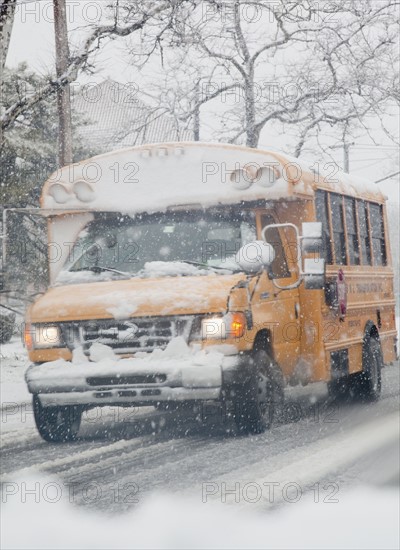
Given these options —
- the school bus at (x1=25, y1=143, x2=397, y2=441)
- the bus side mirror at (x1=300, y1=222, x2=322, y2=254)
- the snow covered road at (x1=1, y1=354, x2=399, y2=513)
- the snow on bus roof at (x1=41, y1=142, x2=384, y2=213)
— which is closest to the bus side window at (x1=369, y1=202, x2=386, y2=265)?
the school bus at (x1=25, y1=143, x2=397, y2=441)

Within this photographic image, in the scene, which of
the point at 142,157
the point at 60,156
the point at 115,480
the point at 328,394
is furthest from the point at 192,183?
the point at 60,156

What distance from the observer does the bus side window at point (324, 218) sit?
12.1 m

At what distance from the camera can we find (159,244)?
10891 mm

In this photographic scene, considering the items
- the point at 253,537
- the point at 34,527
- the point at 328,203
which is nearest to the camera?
the point at 253,537

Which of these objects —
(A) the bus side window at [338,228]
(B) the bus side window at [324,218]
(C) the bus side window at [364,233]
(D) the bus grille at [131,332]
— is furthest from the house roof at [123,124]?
(D) the bus grille at [131,332]

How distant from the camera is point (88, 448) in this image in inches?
397

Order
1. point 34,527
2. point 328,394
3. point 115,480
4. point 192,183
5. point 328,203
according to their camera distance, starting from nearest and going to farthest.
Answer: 1. point 34,527
2. point 115,480
3. point 192,183
4. point 328,203
5. point 328,394

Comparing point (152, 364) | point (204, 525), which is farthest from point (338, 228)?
point (204, 525)

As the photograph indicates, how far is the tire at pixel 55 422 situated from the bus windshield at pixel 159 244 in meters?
1.35

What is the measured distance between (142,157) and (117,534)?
5527 millimetres

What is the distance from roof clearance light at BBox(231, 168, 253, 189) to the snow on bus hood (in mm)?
1027

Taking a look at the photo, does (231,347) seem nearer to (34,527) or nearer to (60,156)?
(34,527)

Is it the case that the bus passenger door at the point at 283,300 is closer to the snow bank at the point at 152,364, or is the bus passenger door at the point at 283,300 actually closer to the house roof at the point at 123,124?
the snow bank at the point at 152,364

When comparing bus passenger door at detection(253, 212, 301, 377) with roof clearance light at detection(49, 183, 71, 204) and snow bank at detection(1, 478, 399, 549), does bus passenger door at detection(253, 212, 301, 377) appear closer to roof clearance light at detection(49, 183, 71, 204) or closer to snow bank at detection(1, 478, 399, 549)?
roof clearance light at detection(49, 183, 71, 204)
